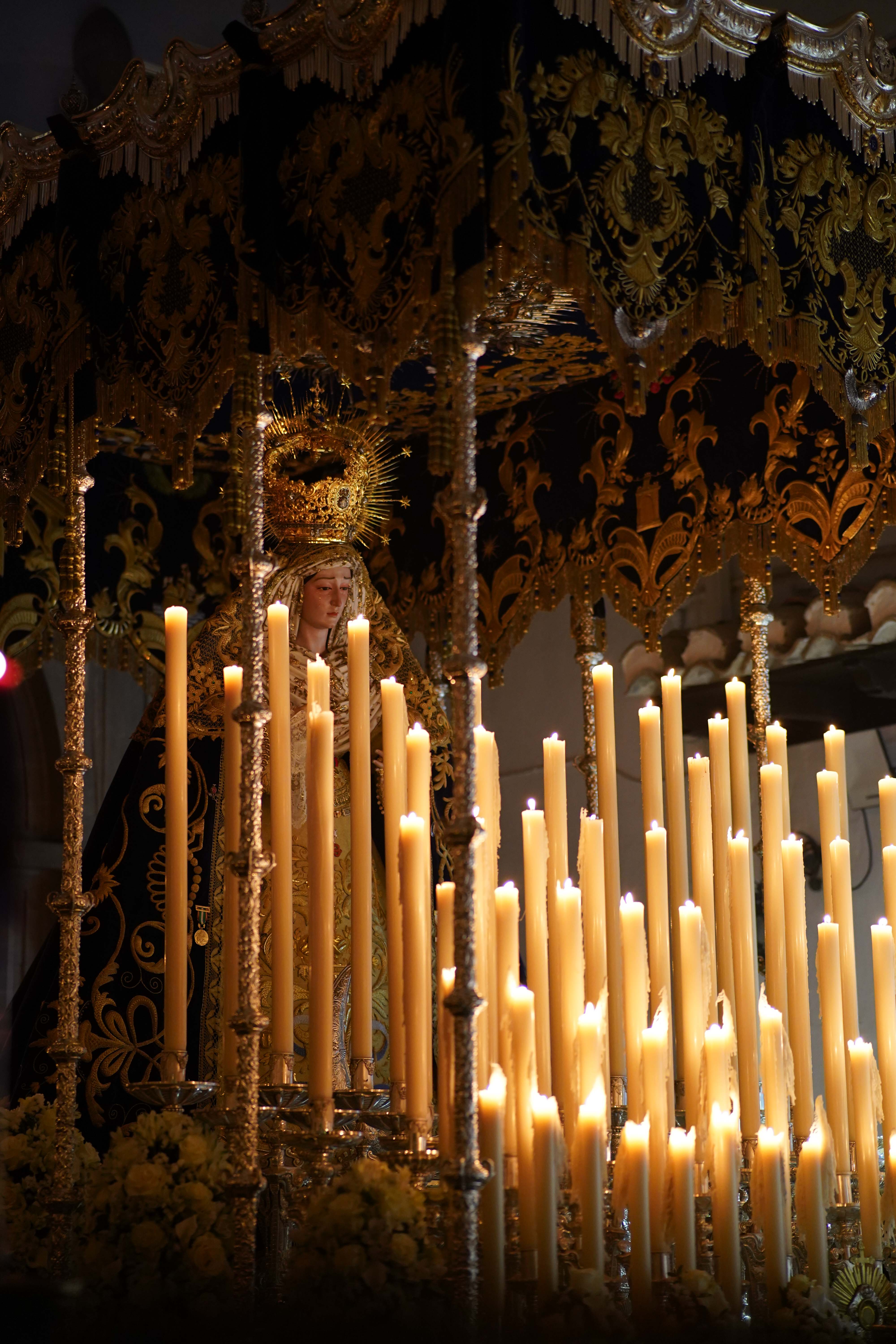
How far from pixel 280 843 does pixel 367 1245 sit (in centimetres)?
72

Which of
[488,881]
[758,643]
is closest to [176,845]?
[488,881]

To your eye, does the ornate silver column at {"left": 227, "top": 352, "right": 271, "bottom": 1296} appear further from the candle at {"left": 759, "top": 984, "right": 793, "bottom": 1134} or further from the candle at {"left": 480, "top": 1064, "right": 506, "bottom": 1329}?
the candle at {"left": 759, "top": 984, "right": 793, "bottom": 1134}

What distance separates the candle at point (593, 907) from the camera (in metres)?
3.05

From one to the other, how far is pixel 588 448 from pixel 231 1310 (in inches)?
99.0

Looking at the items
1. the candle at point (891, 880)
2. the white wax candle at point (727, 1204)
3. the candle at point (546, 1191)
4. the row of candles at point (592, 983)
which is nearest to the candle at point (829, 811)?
the row of candles at point (592, 983)

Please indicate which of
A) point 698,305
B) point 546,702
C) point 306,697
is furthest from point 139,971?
point 546,702

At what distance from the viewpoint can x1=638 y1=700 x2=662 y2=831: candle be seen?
337 cm

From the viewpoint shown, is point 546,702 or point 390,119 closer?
point 390,119

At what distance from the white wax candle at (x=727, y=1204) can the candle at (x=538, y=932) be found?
0.38 metres

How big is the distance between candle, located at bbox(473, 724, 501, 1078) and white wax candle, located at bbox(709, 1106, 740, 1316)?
1.31 feet

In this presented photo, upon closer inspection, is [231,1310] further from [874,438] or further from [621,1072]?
[874,438]

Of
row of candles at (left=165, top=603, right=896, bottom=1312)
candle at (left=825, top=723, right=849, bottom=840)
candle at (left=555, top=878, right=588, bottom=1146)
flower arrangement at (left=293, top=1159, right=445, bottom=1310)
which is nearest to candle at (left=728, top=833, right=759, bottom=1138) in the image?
row of candles at (left=165, top=603, right=896, bottom=1312)

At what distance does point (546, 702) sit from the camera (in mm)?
5887

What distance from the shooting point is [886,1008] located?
317 centimetres
